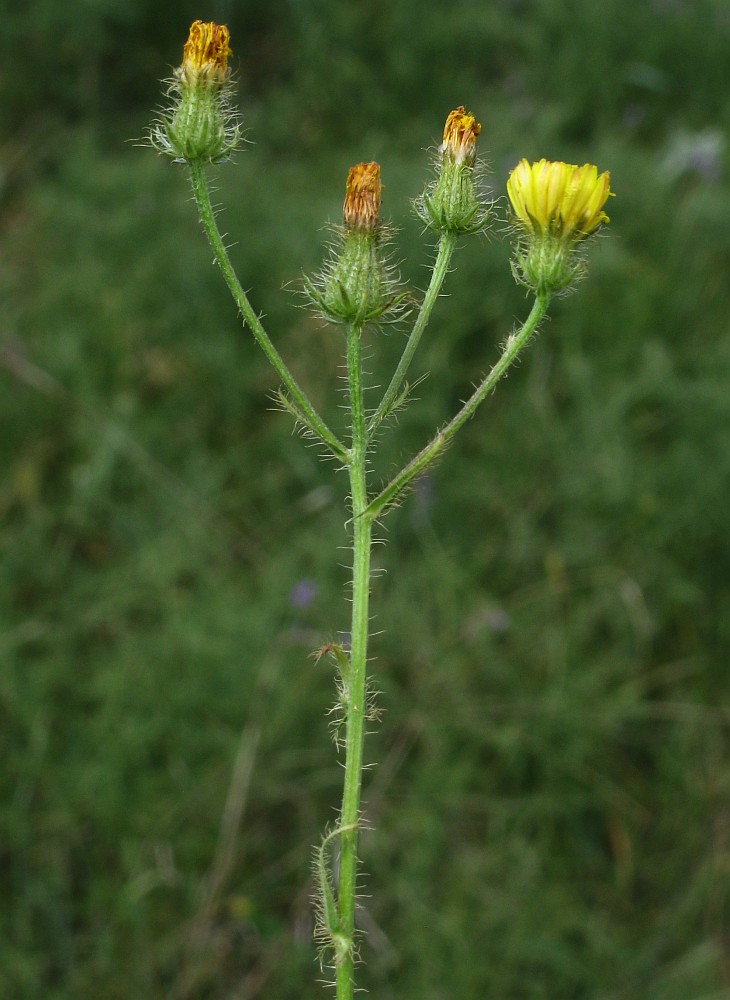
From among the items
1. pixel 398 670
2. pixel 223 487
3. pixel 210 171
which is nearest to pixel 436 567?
pixel 398 670

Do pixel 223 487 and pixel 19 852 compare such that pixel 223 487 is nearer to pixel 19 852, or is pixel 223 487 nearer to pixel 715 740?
pixel 19 852

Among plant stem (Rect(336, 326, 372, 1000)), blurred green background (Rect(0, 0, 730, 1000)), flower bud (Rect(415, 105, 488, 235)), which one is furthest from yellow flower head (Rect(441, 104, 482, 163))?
blurred green background (Rect(0, 0, 730, 1000))

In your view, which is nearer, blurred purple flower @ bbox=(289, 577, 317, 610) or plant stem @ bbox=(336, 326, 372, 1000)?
plant stem @ bbox=(336, 326, 372, 1000)

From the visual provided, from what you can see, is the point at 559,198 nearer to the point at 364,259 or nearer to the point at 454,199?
the point at 454,199

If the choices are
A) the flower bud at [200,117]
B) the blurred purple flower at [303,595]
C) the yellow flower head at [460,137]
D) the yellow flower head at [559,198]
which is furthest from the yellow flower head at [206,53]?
the blurred purple flower at [303,595]

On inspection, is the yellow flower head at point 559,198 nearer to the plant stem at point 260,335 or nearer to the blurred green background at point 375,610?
the plant stem at point 260,335

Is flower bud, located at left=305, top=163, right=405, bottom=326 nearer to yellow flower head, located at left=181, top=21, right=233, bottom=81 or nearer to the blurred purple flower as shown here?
yellow flower head, located at left=181, top=21, right=233, bottom=81
